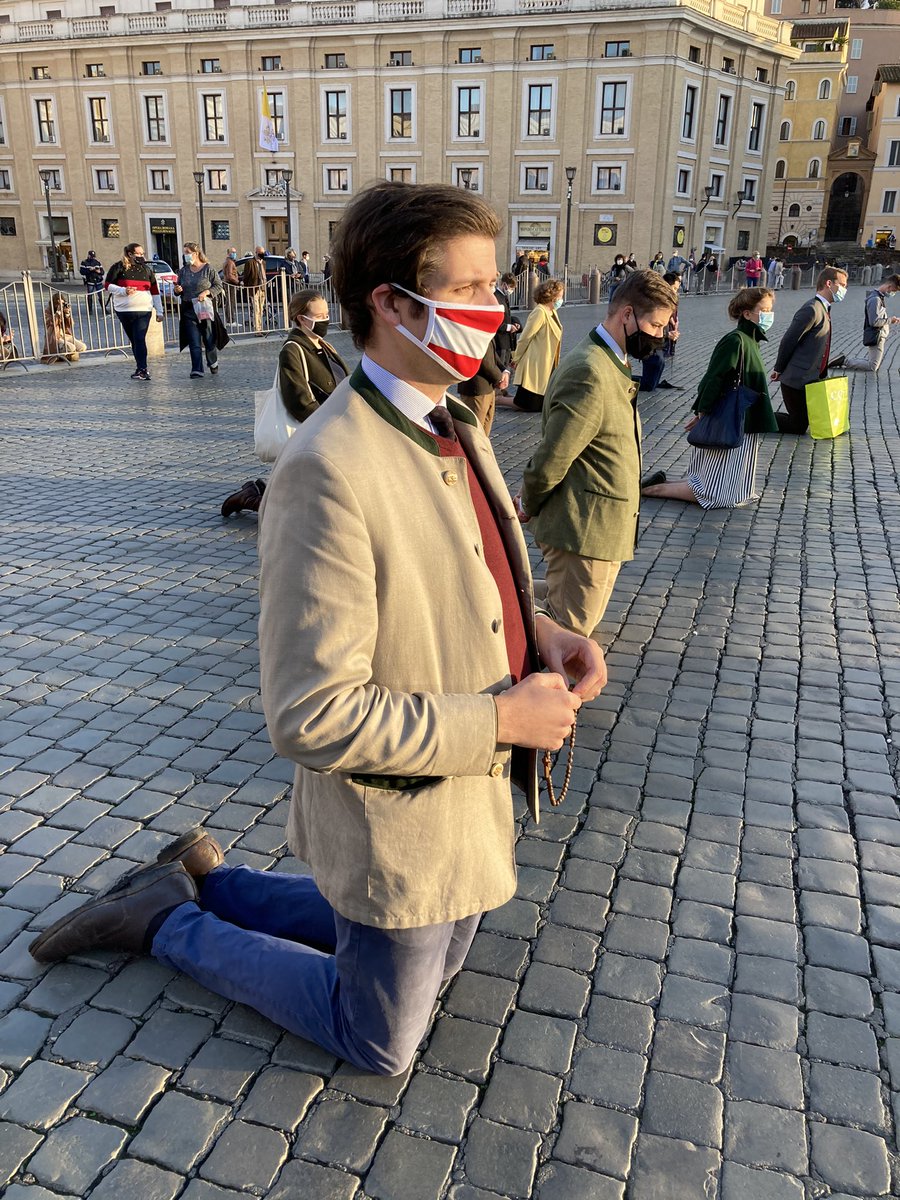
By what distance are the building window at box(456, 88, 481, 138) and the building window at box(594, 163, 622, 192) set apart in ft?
21.5

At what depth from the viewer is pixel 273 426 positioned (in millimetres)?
6352

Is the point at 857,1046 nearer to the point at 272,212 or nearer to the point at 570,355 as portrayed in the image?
the point at 570,355

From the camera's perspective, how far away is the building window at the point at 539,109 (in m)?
47.6

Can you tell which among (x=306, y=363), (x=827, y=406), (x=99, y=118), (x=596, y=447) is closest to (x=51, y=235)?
(x=99, y=118)

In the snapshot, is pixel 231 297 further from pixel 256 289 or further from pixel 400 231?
pixel 400 231

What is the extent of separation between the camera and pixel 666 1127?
2318mm

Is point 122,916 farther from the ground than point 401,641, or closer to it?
closer to it

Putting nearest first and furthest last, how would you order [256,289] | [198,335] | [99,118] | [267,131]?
[198,335]
[256,289]
[267,131]
[99,118]

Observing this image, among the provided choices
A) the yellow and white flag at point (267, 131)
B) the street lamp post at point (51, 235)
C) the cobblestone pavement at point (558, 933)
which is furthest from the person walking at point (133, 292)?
the street lamp post at point (51, 235)

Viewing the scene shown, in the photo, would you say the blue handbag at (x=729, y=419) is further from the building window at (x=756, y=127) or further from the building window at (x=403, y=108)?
the building window at (x=756, y=127)

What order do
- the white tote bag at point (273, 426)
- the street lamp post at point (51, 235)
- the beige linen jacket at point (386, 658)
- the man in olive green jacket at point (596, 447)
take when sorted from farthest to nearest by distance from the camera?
the street lamp post at point (51, 235)
the white tote bag at point (273, 426)
the man in olive green jacket at point (596, 447)
the beige linen jacket at point (386, 658)

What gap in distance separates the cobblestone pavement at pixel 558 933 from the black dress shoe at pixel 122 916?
10 centimetres

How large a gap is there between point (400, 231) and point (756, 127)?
196 ft

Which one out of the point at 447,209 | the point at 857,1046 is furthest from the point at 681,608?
the point at 447,209
